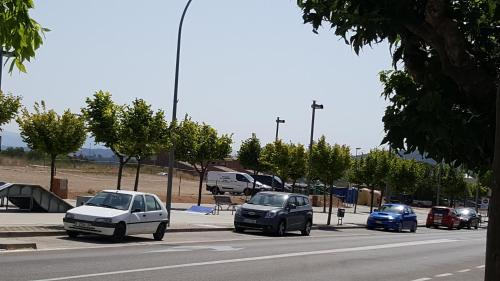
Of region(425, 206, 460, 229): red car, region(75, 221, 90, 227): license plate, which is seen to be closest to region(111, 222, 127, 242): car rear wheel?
region(75, 221, 90, 227): license plate

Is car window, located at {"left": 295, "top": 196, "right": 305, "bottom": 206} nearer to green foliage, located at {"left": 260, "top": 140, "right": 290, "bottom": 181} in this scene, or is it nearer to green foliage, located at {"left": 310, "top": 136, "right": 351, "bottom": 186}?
green foliage, located at {"left": 310, "top": 136, "right": 351, "bottom": 186}

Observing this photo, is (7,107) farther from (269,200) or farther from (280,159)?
(280,159)

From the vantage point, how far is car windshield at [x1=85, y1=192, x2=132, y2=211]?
19.3 meters

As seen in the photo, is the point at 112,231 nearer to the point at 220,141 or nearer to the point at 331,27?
the point at 331,27

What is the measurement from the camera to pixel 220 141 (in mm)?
38625

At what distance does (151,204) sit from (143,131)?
6.32m

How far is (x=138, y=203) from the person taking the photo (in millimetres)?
19625

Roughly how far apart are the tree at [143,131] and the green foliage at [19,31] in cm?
2216

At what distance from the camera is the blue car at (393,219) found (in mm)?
37500

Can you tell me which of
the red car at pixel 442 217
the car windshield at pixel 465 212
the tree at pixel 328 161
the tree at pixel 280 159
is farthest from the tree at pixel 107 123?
the car windshield at pixel 465 212

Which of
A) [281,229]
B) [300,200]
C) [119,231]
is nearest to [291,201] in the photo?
[300,200]

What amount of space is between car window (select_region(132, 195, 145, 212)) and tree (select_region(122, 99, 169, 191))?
258 inches

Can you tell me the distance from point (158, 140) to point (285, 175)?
19.2m

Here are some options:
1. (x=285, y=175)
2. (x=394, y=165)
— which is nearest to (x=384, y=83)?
(x=285, y=175)
